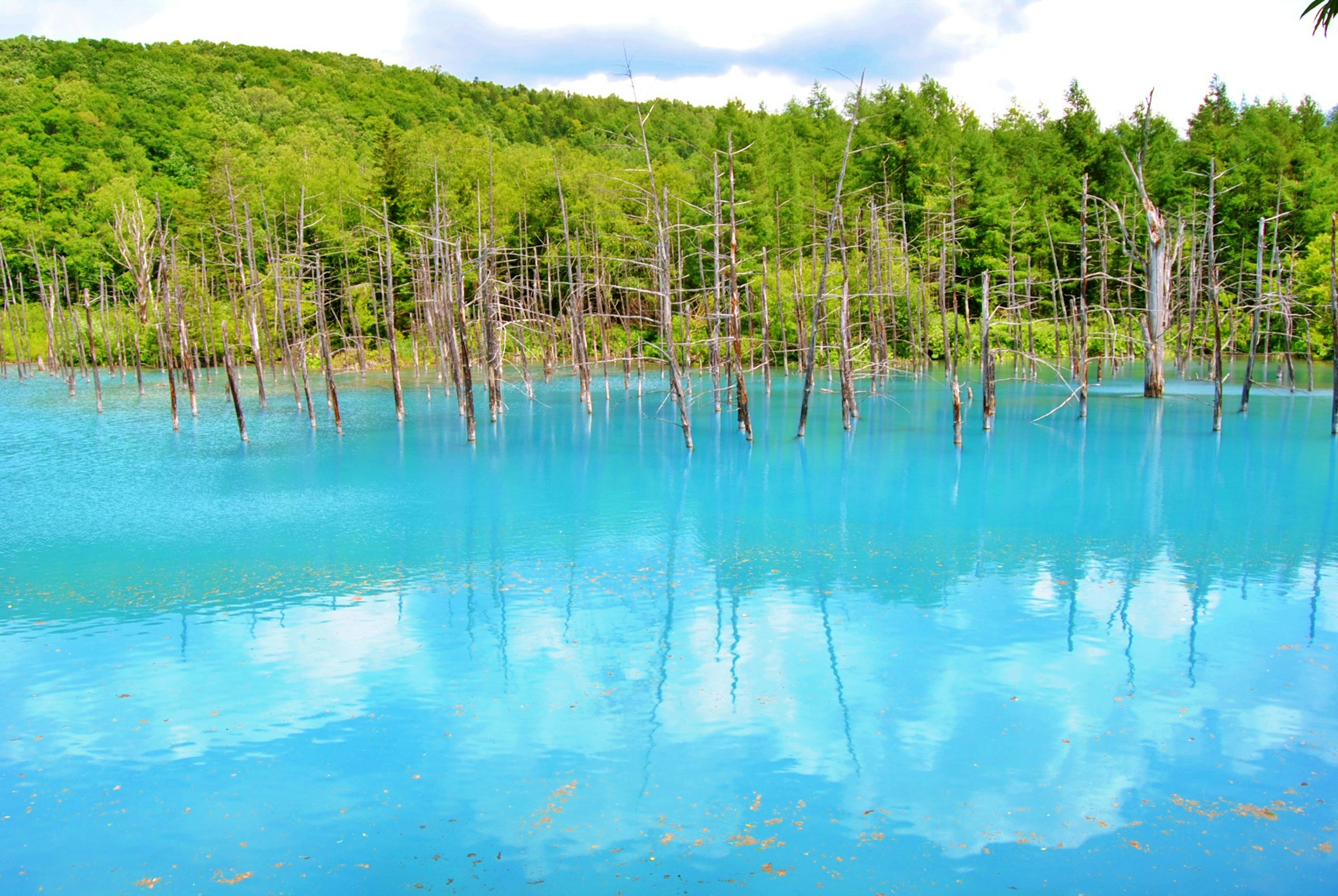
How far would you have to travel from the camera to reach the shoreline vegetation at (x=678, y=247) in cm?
3747

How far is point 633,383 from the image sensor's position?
47.3 metres

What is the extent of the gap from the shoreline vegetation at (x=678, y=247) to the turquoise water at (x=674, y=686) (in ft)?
36.8

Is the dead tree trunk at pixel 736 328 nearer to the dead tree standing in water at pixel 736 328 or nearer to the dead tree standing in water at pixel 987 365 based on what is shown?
the dead tree standing in water at pixel 736 328

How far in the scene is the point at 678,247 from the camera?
40.9 metres

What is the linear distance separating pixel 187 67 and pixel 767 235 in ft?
231

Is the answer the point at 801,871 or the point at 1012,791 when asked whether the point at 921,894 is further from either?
the point at 1012,791

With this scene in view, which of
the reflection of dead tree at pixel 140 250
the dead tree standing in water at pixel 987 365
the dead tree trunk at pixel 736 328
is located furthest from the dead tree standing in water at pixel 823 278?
the reflection of dead tree at pixel 140 250

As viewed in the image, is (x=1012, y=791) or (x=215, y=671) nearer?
(x=1012, y=791)

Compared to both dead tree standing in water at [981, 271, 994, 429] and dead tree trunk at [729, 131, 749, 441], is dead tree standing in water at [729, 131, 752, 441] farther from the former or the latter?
dead tree standing in water at [981, 271, 994, 429]

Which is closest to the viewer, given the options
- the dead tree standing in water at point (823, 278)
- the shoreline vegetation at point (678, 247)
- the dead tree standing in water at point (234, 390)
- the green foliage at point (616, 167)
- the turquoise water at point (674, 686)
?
Answer: the turquoise water at point (674, 686)

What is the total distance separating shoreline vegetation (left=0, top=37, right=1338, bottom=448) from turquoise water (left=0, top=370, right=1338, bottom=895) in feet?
36.8

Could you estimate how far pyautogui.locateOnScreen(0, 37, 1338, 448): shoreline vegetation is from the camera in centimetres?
3747

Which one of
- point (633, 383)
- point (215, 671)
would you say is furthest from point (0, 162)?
point (215, 671)

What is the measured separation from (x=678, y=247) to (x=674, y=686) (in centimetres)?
3312
